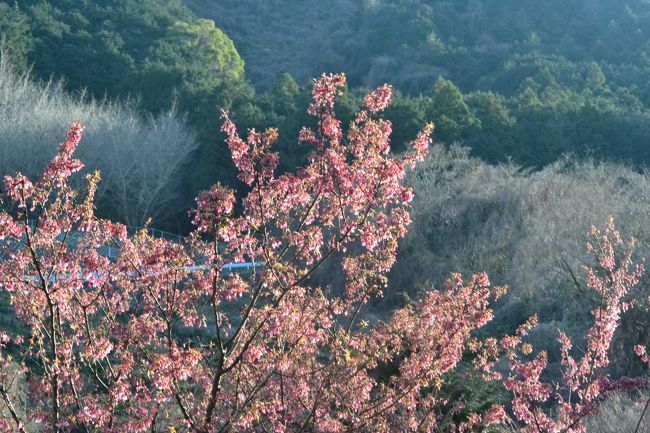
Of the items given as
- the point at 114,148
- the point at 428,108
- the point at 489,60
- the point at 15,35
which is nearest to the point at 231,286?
the point at 428,108

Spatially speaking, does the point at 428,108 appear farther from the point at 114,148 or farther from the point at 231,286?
the point at 231,286

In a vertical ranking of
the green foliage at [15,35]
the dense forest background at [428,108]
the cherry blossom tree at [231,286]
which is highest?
the cherry blossom tree at [231,286]

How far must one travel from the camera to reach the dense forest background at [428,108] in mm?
19172

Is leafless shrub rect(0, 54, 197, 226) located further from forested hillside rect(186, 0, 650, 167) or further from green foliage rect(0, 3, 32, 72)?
forested hillside rect(186, 0, 650, 167)

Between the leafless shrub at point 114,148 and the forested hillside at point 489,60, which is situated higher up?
the forested hillside at point 489,60

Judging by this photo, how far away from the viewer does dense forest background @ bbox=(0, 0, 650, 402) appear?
1917cm

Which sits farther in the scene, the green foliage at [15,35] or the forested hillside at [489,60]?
the green foliage at [15,35]

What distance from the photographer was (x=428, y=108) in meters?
28.2

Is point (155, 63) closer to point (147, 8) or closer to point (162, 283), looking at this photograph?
point (147, 8)

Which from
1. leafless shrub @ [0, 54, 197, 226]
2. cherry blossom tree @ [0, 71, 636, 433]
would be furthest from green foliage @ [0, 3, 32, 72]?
cherry blossom tree @ [0, 71, 636, 433]

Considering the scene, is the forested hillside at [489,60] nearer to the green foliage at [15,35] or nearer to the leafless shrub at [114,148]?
the leafless shrub at [114,148]

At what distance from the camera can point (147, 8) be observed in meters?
45.4

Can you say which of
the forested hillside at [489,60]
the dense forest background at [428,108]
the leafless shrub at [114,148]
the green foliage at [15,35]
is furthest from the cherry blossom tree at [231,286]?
the green foliage at [15,35]

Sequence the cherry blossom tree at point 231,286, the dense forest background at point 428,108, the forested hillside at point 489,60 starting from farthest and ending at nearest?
the forested hillside at point 489,60 < the dense forest background at point 428,108 < the cherry blossom tree at point 231,286
